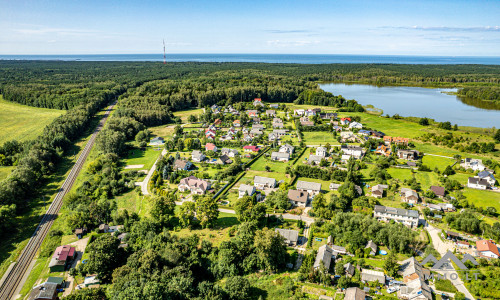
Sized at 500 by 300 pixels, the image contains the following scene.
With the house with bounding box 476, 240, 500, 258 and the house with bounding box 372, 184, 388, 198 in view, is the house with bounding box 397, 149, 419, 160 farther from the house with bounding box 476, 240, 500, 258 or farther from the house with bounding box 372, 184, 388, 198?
the house with bounding box 476, 240, 500, 258

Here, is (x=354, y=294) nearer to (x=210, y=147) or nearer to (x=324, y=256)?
(x=324, y=256)

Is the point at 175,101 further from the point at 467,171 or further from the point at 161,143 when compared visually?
the point at 467,171

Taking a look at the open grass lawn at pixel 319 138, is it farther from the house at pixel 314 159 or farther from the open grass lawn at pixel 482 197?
the open grass lawn at pixel 482 197

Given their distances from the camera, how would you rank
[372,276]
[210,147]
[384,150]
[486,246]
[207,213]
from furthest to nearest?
[210,147] < [384,150] < [207,213] < [486,246] < [372,276]

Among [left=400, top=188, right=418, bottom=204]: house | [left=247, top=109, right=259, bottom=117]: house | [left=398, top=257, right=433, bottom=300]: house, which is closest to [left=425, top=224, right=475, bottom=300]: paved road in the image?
[left=398, top=257, right=433, bottom=300]: house

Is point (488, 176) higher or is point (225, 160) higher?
point (488, 176)

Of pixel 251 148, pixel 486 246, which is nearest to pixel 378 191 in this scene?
pixel 486 246

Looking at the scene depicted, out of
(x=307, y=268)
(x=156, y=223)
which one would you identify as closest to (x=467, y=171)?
(x=307, y=268)
